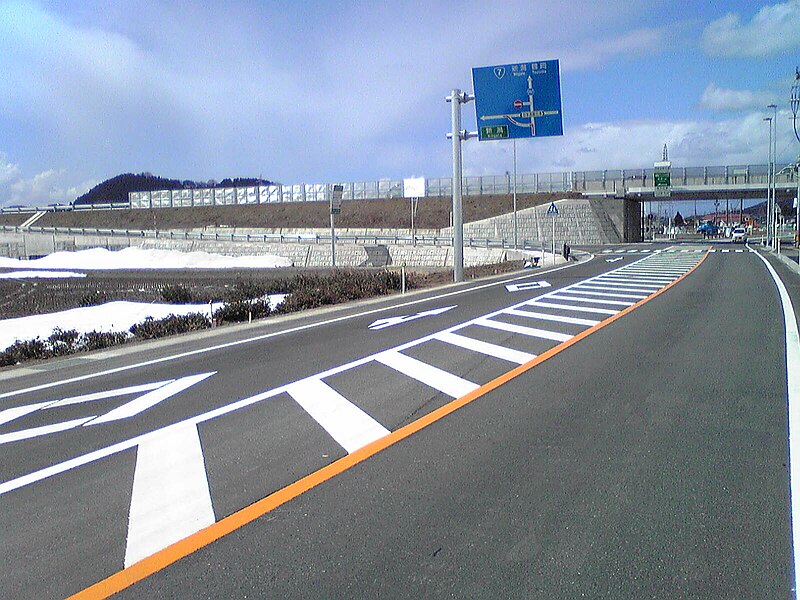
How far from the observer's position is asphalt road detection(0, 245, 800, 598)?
13.0 feet

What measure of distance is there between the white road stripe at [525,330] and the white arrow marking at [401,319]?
1.81 m

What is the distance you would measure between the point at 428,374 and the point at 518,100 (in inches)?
756

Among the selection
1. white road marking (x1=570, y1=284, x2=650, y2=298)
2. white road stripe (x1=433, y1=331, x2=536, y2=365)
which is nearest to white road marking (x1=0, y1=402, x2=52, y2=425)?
white road stripe (x1=433, y1=331, x2=536, y2=365)

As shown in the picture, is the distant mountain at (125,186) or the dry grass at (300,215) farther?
the distant mountain at (125,186)

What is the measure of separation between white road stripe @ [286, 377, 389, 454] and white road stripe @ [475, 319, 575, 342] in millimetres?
4736

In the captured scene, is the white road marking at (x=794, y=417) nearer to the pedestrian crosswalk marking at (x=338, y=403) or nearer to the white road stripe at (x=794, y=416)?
the white road stripe at (x=794, y=416)

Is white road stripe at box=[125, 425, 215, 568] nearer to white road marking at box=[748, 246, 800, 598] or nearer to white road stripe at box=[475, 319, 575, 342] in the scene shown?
white road marking at box=[748, 246, 800, 598]

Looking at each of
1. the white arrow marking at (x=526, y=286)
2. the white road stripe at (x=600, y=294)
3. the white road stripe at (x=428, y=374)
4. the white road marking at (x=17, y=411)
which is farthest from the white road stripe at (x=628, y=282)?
the white road marking at (x=17, y=411)

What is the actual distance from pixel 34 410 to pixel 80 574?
16.1ft

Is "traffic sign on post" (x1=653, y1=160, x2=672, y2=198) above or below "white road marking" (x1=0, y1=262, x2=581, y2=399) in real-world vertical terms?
above

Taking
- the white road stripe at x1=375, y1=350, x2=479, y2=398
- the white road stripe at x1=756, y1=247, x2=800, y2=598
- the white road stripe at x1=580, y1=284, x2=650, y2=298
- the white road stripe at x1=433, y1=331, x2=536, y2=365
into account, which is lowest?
the white road stripe at x1=756, y1=247, x2=800, y2=598

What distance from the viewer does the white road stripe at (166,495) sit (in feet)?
14.8

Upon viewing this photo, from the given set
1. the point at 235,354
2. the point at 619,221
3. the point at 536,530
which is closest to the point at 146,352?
the point at 235,354

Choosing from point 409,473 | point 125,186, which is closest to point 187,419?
point 409,473
